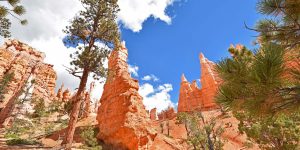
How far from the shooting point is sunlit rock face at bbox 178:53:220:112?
216 feet

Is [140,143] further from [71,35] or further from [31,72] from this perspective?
[31,72]

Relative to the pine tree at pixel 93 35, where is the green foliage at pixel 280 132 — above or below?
below

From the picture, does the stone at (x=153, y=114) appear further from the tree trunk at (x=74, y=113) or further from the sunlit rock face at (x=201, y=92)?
the tree trunk at (x=74, y=113)

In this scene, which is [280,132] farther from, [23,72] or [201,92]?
[23,72]

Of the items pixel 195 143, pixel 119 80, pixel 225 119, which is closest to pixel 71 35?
pixel 119 80

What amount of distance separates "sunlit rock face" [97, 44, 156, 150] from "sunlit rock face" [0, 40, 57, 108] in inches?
1471

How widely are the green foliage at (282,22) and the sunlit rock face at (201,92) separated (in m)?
58.6

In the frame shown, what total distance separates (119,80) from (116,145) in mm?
9340

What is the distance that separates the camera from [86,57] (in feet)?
51.2

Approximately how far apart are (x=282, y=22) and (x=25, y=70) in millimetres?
78040

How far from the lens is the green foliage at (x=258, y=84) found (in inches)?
146

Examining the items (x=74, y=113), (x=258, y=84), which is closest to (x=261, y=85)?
(x=258, y=84)

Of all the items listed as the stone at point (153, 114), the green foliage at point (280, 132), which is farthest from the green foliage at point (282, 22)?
the stone at point (153, 114)

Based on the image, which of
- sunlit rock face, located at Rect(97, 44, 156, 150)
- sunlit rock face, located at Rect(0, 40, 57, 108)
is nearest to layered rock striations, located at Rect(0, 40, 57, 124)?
sunlit rock face, located at Rect(0, 40, 57, 108)
